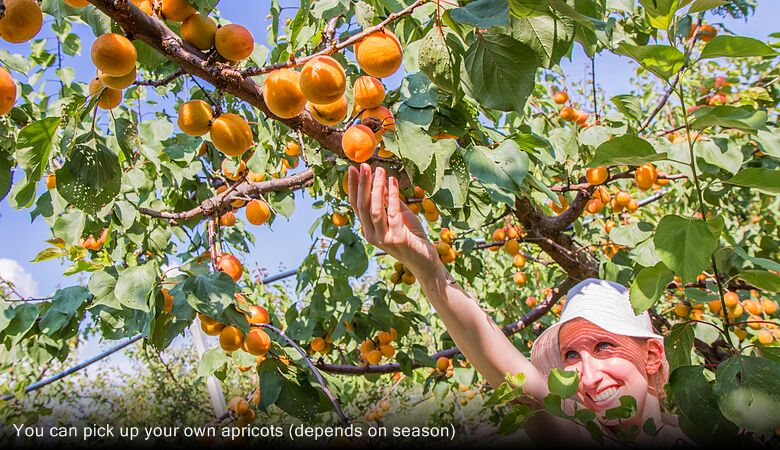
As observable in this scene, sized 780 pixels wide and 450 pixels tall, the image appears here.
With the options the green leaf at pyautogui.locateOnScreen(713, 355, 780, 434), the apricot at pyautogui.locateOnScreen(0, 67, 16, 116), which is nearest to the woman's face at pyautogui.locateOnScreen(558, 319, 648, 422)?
the green leaf at pyautogui.locateOnScreen(713, 355, 780, 434)

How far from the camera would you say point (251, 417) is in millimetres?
2057

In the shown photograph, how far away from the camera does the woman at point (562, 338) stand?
3.98ft

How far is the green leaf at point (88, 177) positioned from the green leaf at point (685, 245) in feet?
3.51

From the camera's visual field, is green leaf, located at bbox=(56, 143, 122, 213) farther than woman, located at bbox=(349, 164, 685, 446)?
No

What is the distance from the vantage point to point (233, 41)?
0.95 meters

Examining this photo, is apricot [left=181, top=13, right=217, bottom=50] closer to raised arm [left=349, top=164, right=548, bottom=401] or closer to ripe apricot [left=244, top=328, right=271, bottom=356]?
raised arm [left=349, top=164, right=548, bottom=401]

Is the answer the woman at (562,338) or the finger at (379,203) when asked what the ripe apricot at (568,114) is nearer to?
the woman at (562,338)

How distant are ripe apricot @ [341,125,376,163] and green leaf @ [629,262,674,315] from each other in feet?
1.87

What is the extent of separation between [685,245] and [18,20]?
112 cm

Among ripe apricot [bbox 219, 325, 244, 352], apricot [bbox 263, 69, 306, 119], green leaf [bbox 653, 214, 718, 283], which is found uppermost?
apricot [bbox 263, 69, 306, 119]

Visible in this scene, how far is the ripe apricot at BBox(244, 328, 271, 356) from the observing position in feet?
4.69

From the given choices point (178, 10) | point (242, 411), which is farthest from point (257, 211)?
point (178, 10)

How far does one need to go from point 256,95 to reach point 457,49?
398mm

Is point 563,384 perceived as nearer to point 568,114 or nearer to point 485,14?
point 485,14
